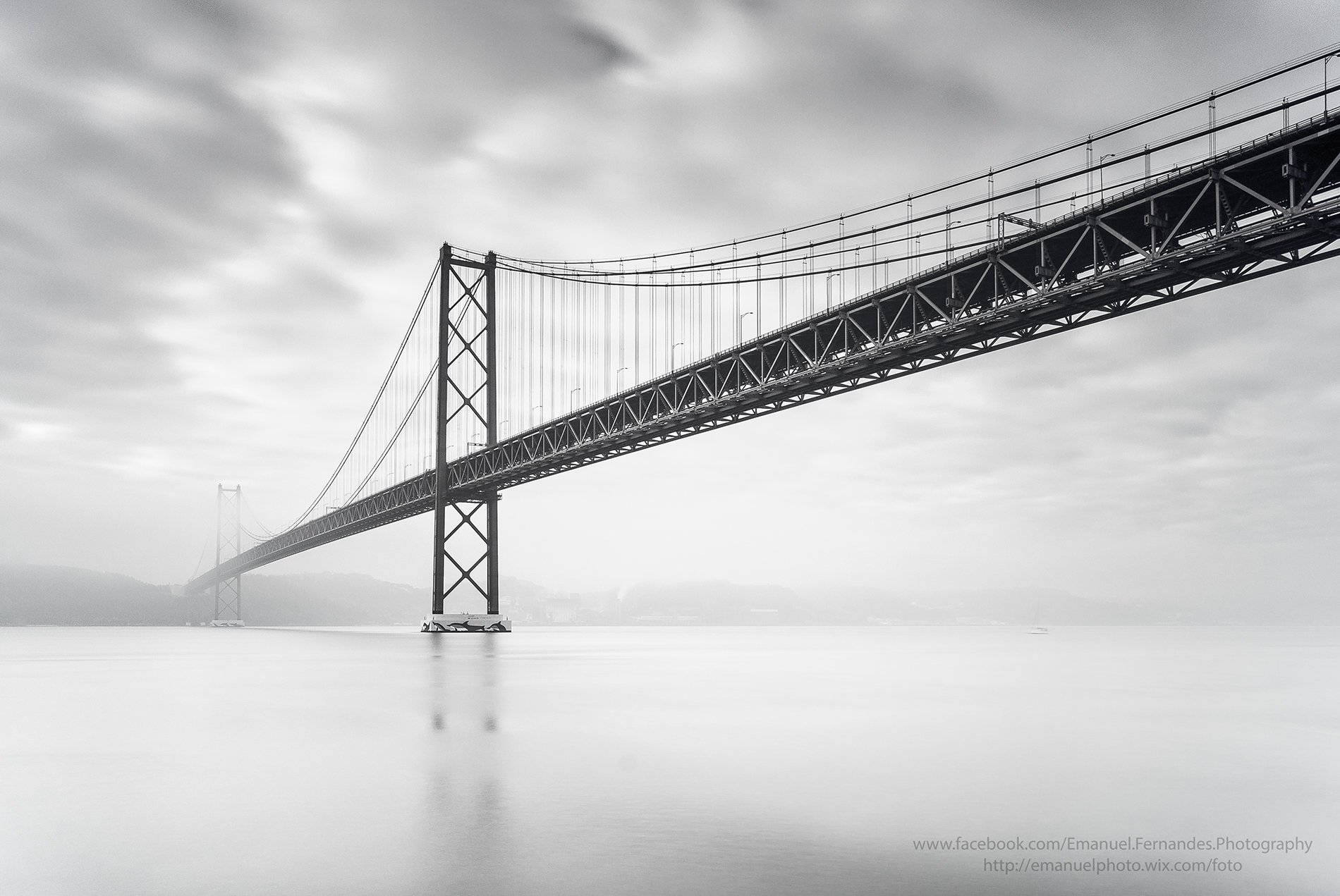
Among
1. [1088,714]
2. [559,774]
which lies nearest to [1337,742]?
[1088,714]

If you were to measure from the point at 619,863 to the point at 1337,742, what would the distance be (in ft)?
39.0

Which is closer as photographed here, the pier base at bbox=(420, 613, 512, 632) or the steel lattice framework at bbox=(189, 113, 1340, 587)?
the steel lattice framework at bbox=(189, 113, 1340, 587)

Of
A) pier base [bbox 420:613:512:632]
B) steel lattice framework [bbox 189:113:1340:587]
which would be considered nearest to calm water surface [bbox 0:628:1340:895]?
steel lattice framework [bbox 189:113:1340:587]

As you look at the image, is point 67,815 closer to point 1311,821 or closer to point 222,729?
point 222,729

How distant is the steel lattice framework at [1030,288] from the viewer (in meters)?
23.3

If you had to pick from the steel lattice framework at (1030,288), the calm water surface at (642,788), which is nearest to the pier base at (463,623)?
the steel lattice framework at (1030,288)

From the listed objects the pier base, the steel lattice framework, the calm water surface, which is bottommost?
the pier base

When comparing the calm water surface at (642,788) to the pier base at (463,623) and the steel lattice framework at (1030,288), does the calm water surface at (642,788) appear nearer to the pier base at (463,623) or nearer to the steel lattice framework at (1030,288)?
the steel lattice framework at (1030,288)

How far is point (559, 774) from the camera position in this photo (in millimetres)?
9844

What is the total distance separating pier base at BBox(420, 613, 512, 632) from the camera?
200ft

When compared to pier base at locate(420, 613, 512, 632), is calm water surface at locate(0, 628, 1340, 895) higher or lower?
higher

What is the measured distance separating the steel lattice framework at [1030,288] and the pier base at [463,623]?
14664mm

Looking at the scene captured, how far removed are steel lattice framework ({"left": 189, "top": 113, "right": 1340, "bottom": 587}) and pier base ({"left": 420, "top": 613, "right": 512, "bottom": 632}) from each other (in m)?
14.7

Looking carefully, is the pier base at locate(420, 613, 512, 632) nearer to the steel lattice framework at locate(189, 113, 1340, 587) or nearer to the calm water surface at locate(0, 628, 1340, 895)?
the steel lattice framework at locate(189, 113, 1340, 587)
